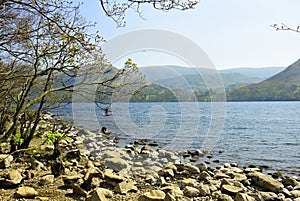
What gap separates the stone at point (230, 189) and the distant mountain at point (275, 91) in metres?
100

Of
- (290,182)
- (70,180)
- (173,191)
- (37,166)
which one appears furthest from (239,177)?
(37,166)

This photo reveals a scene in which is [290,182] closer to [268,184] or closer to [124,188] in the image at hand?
[268,184]

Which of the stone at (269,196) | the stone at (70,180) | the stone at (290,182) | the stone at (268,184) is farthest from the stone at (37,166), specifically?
the stone at (290,182)

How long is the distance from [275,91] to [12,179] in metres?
111

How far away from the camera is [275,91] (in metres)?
109

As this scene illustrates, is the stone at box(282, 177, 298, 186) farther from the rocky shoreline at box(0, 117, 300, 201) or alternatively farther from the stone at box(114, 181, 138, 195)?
the stone at box(114, 181, 138, 195)

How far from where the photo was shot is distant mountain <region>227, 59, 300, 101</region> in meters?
106

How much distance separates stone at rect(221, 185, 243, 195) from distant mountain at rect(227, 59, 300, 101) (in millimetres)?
100120

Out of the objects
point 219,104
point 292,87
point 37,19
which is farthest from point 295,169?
point 292,87

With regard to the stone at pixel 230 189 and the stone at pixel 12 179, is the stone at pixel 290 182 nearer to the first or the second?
the stone at pixel 230 189

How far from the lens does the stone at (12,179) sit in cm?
638

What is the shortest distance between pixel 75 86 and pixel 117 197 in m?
2.84

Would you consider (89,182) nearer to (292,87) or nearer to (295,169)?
(295,169)

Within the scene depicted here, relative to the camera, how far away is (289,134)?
25.6m
